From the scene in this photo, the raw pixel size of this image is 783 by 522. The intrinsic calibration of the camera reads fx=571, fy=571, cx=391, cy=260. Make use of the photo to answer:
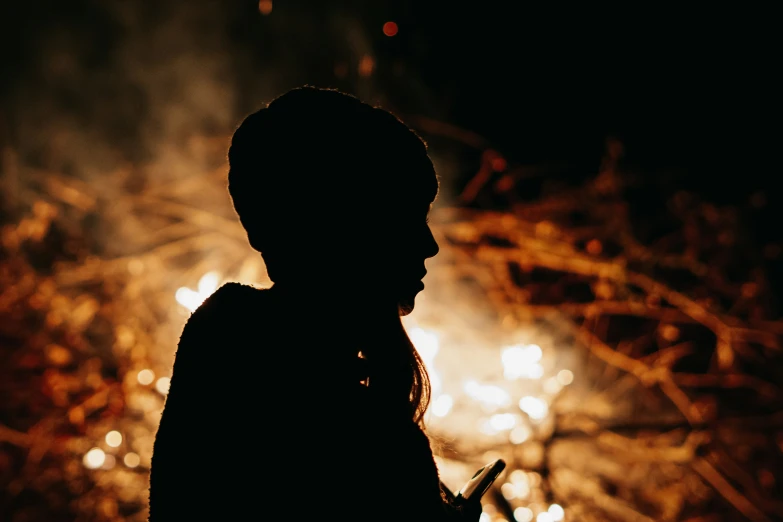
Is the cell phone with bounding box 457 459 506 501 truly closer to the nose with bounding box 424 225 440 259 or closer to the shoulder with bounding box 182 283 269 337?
the nose with bounding box 424 225 440 259

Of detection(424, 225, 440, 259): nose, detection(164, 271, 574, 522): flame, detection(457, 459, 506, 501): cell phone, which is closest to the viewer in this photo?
detection(424, 225, 440, 259): nose

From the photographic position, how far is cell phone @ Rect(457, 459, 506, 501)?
1.98m

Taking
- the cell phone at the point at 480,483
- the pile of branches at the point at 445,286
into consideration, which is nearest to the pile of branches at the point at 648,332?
the pile of branches at the point at 445,286

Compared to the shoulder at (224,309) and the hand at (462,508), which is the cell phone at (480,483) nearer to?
the hand at (462,508)

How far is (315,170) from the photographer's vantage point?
1577 mm

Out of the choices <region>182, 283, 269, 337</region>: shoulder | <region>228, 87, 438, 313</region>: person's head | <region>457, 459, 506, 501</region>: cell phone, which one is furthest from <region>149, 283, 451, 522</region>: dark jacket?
<region>457, 459, 506, 501</region>: cell phone

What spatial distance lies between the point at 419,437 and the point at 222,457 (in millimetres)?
551

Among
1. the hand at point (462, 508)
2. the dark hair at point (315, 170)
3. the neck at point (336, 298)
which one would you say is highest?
the dark hair at point (315, 170)

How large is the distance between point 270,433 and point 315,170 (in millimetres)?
709

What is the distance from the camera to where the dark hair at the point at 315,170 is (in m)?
1.58

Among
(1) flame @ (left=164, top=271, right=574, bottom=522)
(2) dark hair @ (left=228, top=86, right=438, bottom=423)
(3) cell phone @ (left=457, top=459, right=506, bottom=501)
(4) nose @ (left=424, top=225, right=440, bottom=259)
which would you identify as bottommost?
(3) cell phone @ (left=457, top=459, right=506, bottom=501)

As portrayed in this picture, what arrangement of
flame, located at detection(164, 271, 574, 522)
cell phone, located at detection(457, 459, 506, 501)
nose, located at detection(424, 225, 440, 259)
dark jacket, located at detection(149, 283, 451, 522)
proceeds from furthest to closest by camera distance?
1. flame, located at detection(164, 271, 574, 522)
2. cell phone, located at detection(457, 459, 506, 501)
3. nose, located at detection(424, 225, 440, 259)
4. dark jacket, located at detection(149, 283, 451, 522)

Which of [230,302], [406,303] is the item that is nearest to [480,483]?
[406,303]

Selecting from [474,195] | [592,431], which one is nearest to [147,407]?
[474,195]
